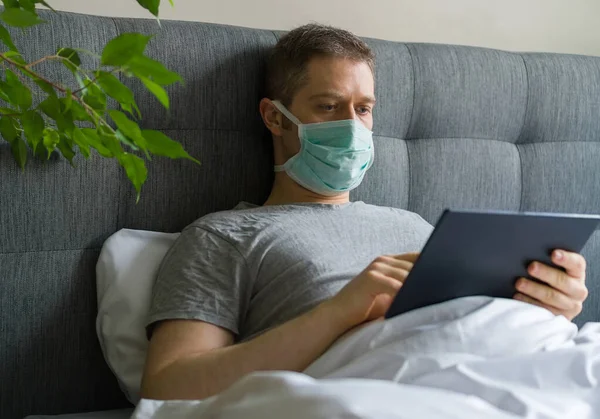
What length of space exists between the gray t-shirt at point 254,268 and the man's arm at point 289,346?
3.7 inches

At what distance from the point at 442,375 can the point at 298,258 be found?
1.38 feet

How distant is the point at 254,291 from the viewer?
1400 mm

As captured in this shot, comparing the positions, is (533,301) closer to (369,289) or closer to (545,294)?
(545,294)

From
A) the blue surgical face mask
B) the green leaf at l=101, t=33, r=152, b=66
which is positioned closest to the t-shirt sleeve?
the blue surgical face mask

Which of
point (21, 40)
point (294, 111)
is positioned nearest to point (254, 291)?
point (294, 111)

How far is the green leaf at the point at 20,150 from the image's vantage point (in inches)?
51.8

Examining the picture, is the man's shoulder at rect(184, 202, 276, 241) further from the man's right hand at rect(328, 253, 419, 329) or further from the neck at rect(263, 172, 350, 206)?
the man's right hand at rect(328, 253, 419, 329)

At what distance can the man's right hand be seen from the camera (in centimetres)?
118

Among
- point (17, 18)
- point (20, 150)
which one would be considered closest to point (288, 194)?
point (20, 150)

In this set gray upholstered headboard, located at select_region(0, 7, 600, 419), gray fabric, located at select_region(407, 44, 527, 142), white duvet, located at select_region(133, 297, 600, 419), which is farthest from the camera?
gray fabric, located at select_region(407, 44, 527, 142)

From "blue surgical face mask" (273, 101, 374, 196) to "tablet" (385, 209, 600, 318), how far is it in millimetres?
442

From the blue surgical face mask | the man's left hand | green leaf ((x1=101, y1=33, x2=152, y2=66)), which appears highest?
green leaf ((x1=101, y1=33, x2=152, y2=66))

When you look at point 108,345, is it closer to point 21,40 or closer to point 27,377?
point 27,377

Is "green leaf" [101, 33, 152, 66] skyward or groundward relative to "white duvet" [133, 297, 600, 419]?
skyward
